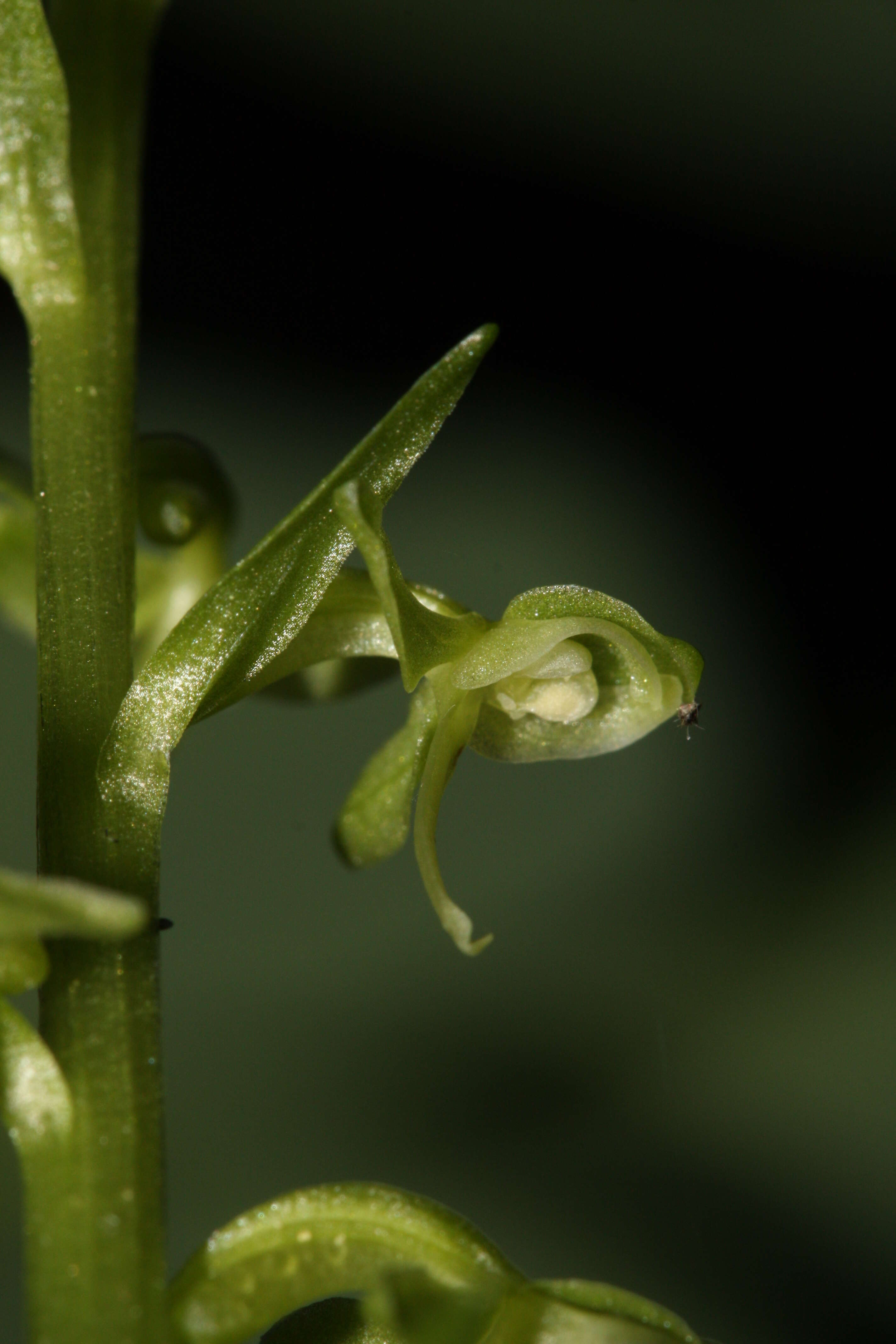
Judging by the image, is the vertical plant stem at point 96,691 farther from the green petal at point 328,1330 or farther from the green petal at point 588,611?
the green petal at point 588,611

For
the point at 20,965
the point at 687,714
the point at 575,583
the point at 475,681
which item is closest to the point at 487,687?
the point at 475,681

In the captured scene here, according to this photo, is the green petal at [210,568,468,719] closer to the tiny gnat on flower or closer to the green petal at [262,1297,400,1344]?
the tiny gnat on flower

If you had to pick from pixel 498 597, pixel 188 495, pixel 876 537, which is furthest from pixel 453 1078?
pixel 876 537

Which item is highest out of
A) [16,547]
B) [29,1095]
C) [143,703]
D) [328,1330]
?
[16,547]

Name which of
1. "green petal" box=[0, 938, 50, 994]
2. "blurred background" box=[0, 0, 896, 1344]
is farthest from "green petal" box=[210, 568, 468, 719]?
"blurred background" box=[0, 0, 896, 1344]

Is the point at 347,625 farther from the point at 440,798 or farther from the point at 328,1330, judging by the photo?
the point at 328,1330

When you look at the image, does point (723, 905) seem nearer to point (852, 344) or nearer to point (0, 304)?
point (852, 344)

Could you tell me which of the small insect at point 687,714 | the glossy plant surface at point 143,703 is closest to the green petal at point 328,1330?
the glossy plant surface at point 143,703
